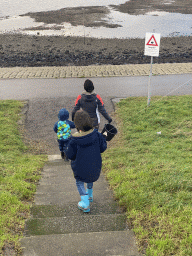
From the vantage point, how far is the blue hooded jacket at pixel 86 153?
3584 mm

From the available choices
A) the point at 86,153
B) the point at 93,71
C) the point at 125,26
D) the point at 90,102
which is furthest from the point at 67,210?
the point at 125,26

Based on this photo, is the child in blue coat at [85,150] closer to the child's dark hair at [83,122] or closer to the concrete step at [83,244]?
the child's dark hair at [83,122]

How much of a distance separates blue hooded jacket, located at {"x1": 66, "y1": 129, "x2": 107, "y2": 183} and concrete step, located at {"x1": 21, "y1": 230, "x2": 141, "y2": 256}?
89cm

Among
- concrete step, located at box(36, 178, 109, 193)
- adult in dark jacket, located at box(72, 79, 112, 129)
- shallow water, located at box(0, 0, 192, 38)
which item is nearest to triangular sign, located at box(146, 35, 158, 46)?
adult in dark jacket, located at box(72, 79, 112, 129)

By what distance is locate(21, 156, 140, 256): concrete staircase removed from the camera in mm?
2971

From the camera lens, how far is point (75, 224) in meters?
3.53

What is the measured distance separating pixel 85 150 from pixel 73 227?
3.27 feet

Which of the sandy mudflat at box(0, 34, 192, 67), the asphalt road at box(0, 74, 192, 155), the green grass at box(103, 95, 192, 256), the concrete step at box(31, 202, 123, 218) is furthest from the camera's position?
the sandy mudflat at box(0, 34, 192, 67)

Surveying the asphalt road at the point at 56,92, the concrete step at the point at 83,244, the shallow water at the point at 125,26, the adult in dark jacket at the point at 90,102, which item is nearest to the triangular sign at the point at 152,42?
the asphalt road at the point at 56,92

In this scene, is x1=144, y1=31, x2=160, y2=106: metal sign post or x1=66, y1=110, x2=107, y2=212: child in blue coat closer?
x1=66, y1=110, x2=107, y2=212: child in blue coat

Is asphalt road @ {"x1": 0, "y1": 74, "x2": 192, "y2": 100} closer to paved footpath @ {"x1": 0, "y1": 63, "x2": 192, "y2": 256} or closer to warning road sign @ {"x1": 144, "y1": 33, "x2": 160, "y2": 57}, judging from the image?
warning road sign @ {"x1": 144, "y1": 33, "x2": 160, "y2": 57}

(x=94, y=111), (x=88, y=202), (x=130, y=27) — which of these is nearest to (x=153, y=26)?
(x=130, y=27)

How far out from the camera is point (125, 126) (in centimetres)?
933

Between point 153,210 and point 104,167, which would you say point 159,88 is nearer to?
point 104,167
